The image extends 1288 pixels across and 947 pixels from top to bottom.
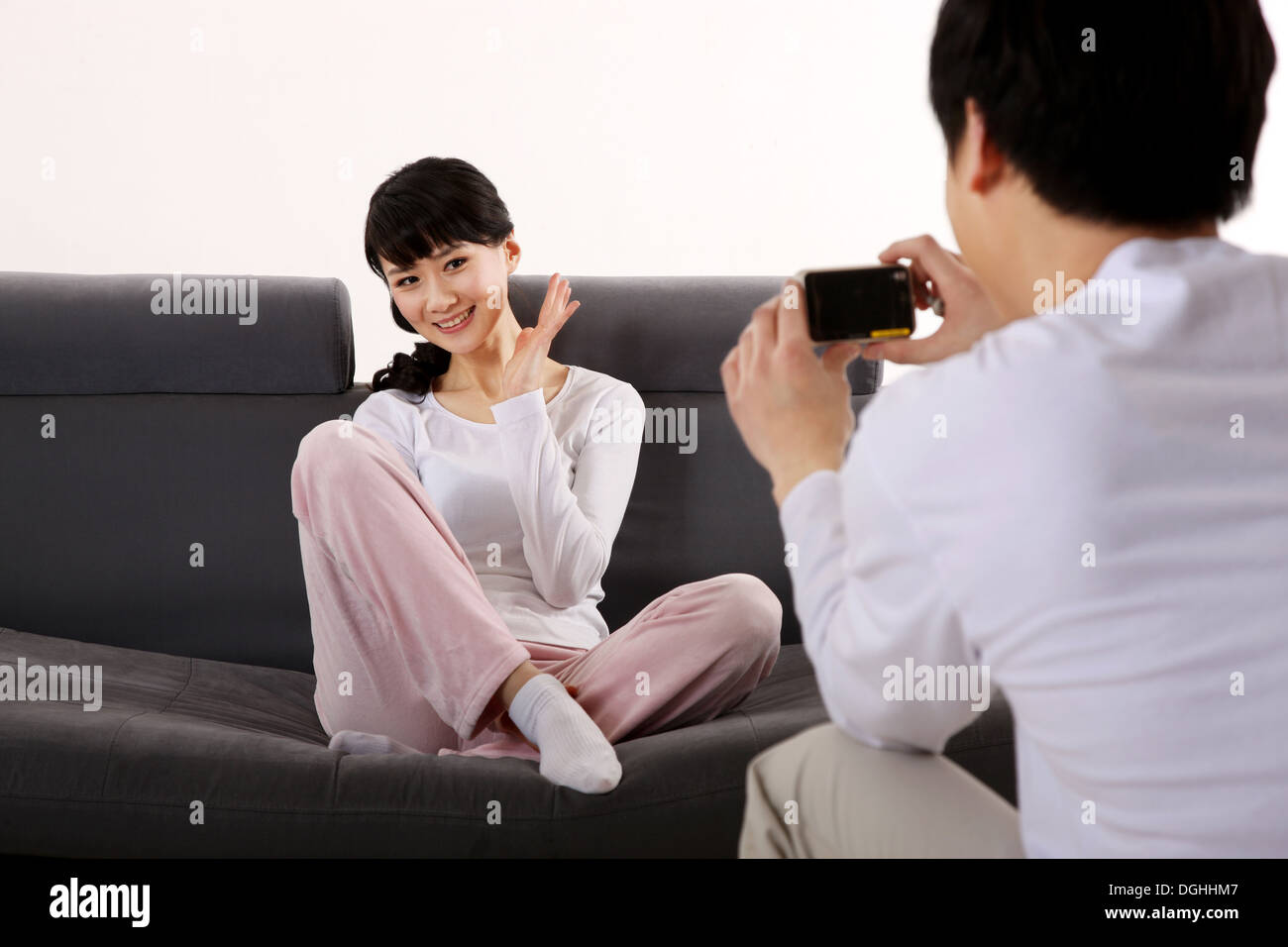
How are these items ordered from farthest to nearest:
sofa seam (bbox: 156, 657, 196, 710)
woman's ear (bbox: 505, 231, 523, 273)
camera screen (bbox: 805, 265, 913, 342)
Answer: woman's ear (bbox: 505, 231, 523, 273)
sofa seam (bbox: 156, 657, 196, 710)
camera screen (bbox: 805, 265, 913, 342)

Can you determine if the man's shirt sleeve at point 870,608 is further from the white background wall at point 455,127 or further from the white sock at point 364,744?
the white background wall at point 455,127

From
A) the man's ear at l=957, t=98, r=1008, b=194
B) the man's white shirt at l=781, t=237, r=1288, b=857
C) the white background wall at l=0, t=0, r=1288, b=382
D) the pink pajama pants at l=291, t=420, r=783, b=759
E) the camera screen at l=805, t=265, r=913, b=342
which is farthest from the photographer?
the white background wall at l=0, t=0, r=1288, b=382

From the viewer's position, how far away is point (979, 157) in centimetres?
72

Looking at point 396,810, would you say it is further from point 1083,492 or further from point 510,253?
point 510,253

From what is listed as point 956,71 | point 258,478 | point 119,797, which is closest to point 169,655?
point 258,478

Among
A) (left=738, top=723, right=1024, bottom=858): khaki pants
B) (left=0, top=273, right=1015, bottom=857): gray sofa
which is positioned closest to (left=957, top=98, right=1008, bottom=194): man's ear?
(left=738, top=723, right=1024, bottom=858): khaki pants

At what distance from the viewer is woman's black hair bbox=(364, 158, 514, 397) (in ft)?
5.88

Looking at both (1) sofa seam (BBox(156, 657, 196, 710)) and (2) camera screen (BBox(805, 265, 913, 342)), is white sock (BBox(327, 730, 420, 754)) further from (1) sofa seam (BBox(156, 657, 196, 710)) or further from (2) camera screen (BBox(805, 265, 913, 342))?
(2) camera screen (BBox(805, 265, 913, 342))

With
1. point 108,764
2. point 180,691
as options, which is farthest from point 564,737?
point 180,691

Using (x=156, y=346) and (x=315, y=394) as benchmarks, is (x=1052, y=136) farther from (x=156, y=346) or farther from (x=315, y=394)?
(x=156, y=346)

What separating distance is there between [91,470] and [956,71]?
1.75 metres

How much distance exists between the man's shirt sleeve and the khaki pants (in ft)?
0.06

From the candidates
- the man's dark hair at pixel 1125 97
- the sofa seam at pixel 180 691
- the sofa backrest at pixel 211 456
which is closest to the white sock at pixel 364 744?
the sofa seam at pixel 180 691

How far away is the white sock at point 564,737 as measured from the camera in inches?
48.5
